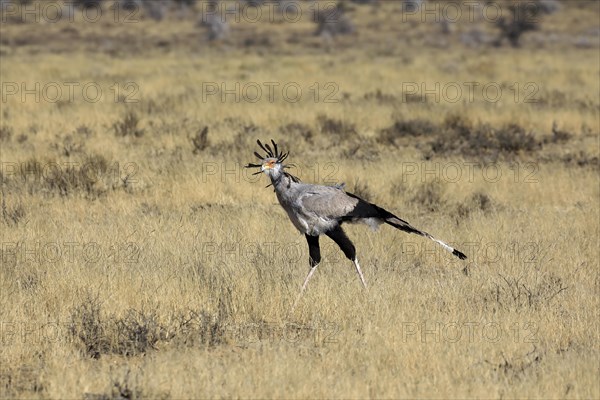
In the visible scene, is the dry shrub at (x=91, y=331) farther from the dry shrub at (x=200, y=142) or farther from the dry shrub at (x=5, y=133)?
the dry shrub at (x=5, y=133)

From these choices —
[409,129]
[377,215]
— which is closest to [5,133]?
[409,129]

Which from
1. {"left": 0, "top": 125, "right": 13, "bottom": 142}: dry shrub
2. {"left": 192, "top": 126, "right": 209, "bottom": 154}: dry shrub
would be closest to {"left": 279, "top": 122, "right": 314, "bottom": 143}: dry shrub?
{"left": 192, "top": 126, "right": 209, "bottom": 154}: dry shrub

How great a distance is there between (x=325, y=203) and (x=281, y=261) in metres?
1.35

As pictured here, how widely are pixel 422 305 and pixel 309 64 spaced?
68.4 feet

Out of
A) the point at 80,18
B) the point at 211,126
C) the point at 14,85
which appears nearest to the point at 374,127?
the point at 211,126

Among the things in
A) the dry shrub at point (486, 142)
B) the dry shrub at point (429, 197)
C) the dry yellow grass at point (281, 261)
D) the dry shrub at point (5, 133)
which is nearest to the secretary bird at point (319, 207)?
the dry yellow grass at point (281, 261)

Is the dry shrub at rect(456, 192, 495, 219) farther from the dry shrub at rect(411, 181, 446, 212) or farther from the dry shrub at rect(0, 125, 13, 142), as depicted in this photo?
the dry shrub at rect(0, 125, 13, 142)

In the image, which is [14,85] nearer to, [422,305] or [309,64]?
[309,64]

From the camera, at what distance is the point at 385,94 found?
1881 centimetres

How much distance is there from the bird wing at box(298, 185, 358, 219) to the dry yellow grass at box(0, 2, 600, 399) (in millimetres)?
617

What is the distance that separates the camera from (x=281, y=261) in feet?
23.0

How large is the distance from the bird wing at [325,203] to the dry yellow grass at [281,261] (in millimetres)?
617

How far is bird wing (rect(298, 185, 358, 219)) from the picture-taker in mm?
5793

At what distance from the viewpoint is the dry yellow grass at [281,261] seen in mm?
4703
